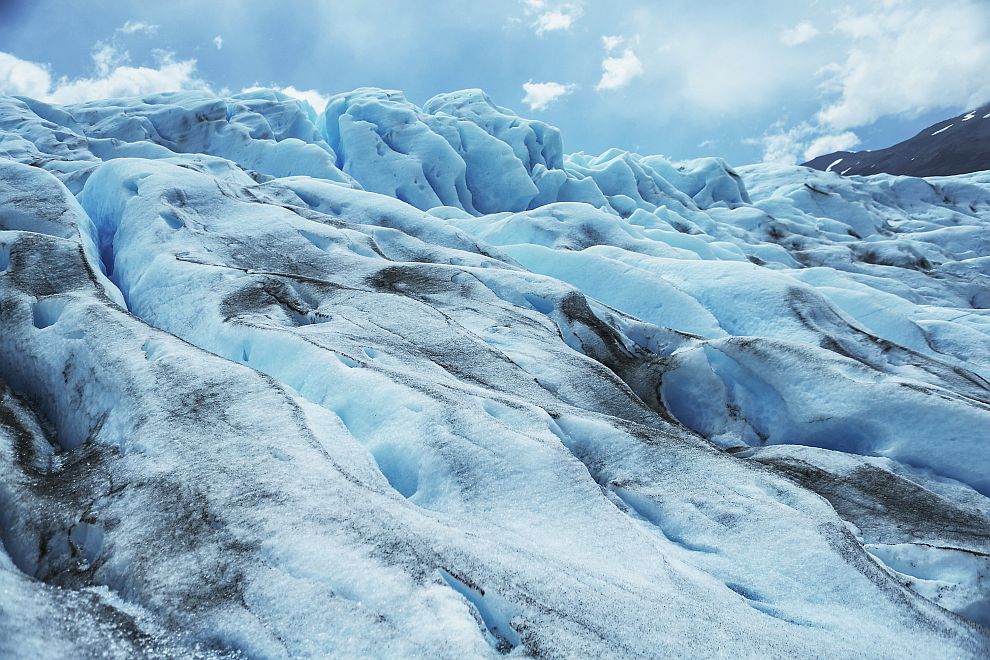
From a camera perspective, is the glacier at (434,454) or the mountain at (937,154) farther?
the mountain at (937,154)

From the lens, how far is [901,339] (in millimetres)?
17281

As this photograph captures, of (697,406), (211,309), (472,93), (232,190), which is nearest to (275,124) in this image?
(472,93)

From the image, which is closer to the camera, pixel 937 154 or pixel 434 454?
pixel 434 454

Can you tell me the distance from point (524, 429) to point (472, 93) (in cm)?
4891

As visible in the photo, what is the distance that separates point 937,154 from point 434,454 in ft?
366

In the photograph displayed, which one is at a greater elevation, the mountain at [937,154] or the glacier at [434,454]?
the mountain at [937,154]

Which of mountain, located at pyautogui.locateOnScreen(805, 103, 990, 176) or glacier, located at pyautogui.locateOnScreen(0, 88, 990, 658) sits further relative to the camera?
mountain, located at pyautogui.locateOnScreen(805, 103, 990, 176)

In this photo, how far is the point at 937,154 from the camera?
87.1 metres

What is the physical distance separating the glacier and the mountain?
8912 cm

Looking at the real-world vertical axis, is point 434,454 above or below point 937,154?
below

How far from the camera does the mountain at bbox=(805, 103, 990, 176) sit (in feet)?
270

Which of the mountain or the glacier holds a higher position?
the mountain

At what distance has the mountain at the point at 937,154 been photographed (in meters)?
82.3

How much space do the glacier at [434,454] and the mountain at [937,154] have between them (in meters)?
89.1
